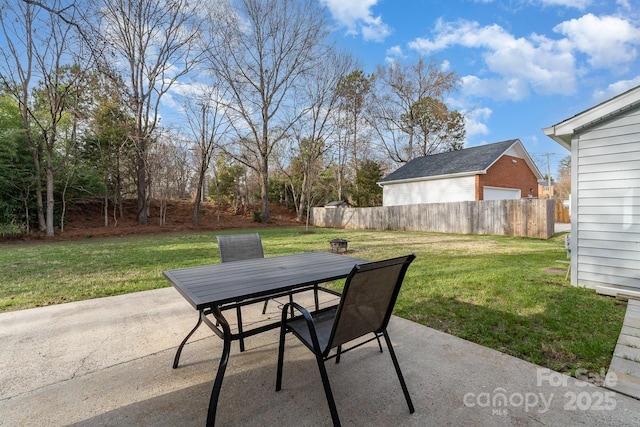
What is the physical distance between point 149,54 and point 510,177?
20.1 metres

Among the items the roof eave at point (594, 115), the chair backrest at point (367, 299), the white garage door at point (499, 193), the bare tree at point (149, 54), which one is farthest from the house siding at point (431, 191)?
the chair backrest at point (367, 299)

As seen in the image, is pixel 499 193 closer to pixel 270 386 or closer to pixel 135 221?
pixel 270 386

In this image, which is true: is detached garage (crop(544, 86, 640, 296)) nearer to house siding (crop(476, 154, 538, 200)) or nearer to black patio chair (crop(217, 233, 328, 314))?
black patio chair (crop(217, 233, 328, 314))

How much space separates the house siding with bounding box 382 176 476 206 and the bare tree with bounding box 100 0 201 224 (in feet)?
44.6

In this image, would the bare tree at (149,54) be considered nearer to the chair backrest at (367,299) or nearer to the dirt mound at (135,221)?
the dirt mound at (135,221)

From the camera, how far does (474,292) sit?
3.77 m

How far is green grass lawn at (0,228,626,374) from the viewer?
2385mm

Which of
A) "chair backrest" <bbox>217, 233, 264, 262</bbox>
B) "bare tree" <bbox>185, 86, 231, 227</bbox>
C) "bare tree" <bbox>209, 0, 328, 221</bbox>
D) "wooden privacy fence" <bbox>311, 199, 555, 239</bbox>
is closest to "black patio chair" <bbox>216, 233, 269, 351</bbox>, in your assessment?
"chair backrest" <bbox>217, 233, 264, 262</bbox>

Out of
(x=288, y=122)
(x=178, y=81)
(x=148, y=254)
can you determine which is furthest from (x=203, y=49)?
(x=148, y=254)

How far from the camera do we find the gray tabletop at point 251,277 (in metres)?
1.64

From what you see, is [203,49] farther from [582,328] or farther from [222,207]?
[582,328]

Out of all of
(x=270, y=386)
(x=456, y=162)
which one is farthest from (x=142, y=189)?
(x=456, y=162)

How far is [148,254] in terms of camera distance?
7.15m

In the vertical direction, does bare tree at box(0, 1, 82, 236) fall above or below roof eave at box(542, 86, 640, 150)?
above
